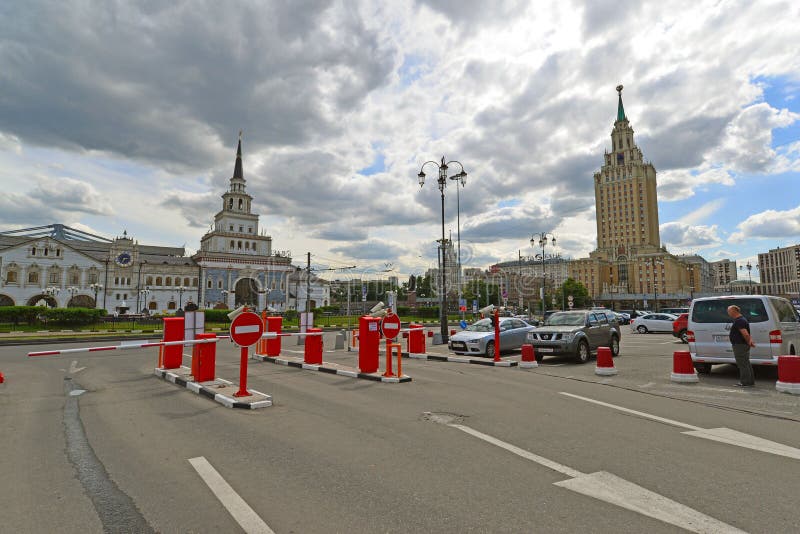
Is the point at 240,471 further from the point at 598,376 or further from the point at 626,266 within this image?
the point at 626,266

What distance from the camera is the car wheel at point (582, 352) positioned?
13898 millimetres

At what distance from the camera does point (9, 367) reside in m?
Answer: 13.8

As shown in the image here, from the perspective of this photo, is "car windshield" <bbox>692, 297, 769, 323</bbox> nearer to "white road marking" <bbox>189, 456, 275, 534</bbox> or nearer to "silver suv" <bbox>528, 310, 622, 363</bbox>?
"silver suv" <bbox>528, 310, 622, 363</bbox>

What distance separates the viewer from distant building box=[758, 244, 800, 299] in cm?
12612

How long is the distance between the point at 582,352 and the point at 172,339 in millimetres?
12341

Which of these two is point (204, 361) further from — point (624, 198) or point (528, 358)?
point (624, 198)

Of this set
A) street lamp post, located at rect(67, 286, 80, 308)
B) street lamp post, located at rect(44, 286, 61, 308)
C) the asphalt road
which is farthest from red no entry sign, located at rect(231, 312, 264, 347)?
street lamp post, located at rect(44, 286, 61, 308)

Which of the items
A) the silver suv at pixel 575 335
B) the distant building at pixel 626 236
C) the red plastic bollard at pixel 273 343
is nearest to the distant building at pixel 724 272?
the distant building at pixel 626 236

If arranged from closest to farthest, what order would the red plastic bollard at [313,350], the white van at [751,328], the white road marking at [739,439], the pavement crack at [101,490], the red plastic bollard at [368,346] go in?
the pavement crack at [101,490] → the white road marking at [739,439] → the white van at [751,328] → the red plastic bollard at [368,346] → the red plastic bollard at [313,350]

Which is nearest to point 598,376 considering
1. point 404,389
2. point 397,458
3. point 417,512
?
point 404,389

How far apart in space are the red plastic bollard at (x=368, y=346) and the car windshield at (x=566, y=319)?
284 inches

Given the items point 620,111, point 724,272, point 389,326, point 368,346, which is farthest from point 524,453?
point 724,272

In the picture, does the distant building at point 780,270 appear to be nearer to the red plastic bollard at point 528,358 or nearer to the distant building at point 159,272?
the distant building at point 159,272

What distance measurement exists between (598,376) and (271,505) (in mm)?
9811
